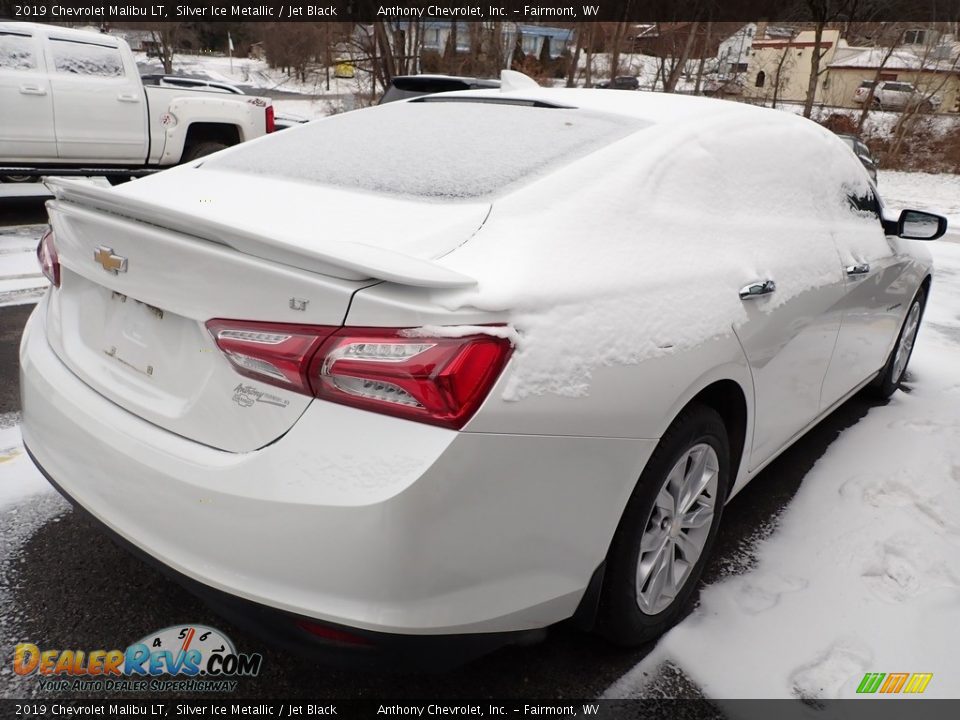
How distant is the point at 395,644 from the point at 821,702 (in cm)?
129

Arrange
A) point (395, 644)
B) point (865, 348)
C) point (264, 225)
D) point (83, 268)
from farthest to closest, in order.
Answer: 1. point (865, 348)
2. point (83, 268)
3. point (264, 225)
4. point (395, 644)

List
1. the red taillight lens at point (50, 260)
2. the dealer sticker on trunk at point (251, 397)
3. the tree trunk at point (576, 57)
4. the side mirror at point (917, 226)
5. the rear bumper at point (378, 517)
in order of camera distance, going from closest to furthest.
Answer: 1. the rear bumper at point (378, 517)
2. the dealer sticker on trunk at point (251, 397)
3. the red taillight lens at point (50, 260)
4. the side mirror at point (917, 226)
5. the tree trunk at point (576, 57)

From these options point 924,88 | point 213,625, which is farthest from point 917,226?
point 924,88

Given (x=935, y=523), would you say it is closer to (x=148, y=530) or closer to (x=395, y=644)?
(x=395, y=644)

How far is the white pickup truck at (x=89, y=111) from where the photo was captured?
8.29 m

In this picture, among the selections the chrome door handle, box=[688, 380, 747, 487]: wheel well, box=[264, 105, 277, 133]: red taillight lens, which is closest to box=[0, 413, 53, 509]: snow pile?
box=[688, 380, 747, 487]: wheel well

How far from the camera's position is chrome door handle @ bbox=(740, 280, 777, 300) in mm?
2258

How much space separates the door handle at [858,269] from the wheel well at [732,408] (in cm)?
101

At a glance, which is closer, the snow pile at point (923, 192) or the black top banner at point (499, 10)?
the snow pile at point (923, 192)

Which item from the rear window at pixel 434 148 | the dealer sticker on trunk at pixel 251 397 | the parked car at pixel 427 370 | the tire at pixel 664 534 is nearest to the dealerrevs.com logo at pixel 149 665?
the parked car at pixel 427 370

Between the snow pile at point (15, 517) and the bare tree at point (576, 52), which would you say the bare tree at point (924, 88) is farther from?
the snow pile at point (15, 517)

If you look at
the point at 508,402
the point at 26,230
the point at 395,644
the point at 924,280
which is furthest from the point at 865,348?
the point at 26,230

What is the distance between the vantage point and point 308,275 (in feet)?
5.15

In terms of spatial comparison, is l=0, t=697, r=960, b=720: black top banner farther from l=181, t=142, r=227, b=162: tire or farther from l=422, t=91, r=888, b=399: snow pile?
l=181, t=142, r=227, b=162: tire
